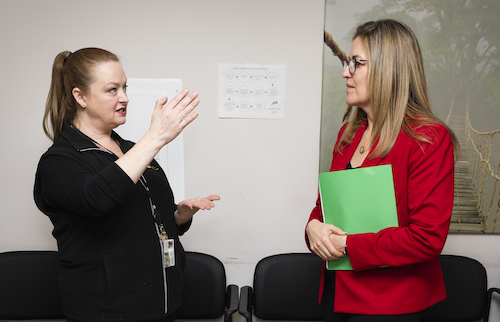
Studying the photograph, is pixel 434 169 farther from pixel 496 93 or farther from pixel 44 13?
pixel 44 13

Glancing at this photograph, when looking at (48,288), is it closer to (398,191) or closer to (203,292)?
(203,292)

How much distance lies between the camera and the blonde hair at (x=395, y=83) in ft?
3.90

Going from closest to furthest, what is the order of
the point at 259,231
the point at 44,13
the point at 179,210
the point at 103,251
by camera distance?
the point at 103,251, the point at 179,210, the point at 44,13, the point at 259,231

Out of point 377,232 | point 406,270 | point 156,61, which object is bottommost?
point 406,270

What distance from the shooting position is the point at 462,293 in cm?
218

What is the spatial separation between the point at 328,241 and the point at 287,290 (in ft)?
3.56

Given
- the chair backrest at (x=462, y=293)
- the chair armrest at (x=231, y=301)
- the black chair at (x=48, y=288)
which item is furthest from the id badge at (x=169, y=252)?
the chair backrest at (x=462, y=293)

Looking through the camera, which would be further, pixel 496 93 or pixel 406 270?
pixel 496 93

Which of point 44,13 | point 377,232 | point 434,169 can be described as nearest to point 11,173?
point 44,13

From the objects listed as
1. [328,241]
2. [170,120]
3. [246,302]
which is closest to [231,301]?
[246,302]

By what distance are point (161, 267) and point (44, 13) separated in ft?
5.60

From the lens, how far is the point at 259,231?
2287mm

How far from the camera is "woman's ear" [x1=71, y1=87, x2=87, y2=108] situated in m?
1.29

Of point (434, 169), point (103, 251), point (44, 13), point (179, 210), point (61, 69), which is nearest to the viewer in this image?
point (434, 169)
